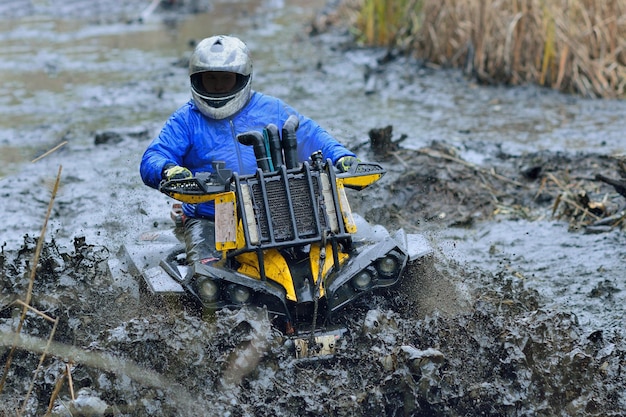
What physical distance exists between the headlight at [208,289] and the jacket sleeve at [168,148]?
990mm

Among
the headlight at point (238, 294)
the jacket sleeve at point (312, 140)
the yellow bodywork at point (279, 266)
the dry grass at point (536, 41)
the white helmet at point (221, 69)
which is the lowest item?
the dry grass at point (536, 41)

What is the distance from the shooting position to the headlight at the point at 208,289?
4.92m

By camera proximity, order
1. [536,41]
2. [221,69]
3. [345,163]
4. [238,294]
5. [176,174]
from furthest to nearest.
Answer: [536,41]
[221,69]
[345,163]
[176,174]
[238,294]

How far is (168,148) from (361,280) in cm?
168

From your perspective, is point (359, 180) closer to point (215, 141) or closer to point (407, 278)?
point (407, 278)

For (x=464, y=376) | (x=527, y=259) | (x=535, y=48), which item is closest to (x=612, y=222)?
(x=527, y=259)

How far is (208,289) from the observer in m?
4.94

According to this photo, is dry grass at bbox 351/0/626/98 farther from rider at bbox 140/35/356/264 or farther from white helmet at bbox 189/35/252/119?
white helmet at bbox 189/35/252/119

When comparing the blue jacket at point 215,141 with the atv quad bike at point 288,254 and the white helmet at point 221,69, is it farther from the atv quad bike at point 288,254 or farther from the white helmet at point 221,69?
the atv quad bike at point 288,254

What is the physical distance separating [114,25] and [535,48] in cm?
1193

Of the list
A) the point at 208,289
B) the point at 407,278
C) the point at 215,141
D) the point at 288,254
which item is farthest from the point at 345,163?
the point at 208,289

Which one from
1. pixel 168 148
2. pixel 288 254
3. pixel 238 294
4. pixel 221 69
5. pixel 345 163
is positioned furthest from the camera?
pixel 168 148

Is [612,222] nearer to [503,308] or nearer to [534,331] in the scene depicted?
[503,308]

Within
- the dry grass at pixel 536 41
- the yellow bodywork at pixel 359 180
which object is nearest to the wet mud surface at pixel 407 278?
the dry grass at pixel 536 41
